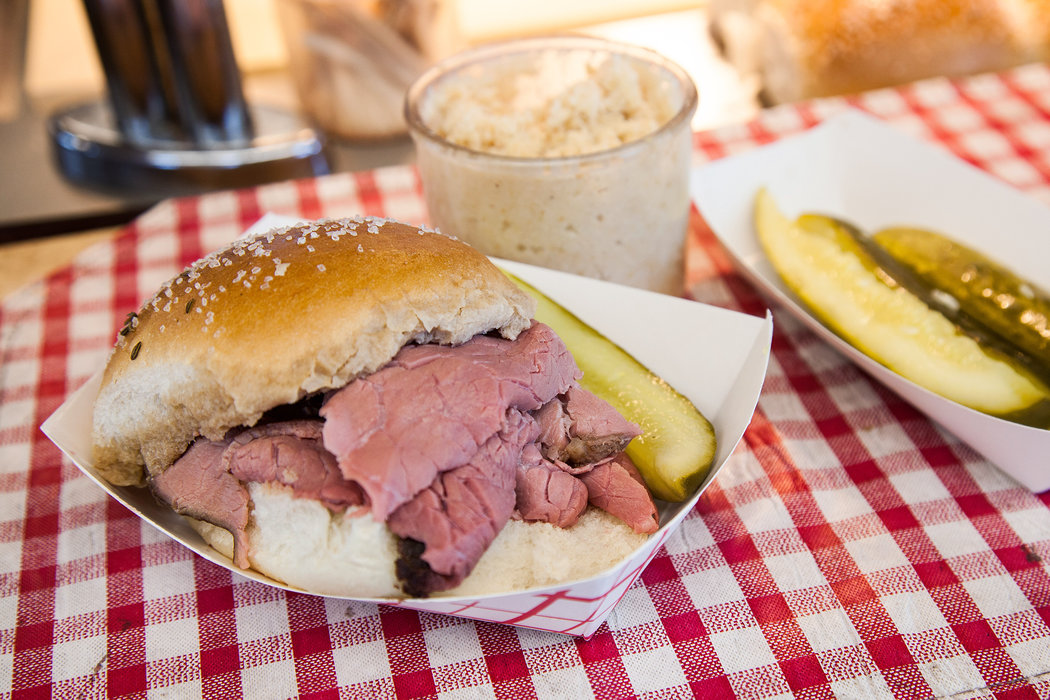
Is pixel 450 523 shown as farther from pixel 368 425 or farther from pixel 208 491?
pixel 208 491

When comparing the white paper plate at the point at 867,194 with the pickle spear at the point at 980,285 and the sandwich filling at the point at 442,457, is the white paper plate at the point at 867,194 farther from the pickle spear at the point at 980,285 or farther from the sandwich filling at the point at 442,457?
the sandwich filling at the point at 442,457

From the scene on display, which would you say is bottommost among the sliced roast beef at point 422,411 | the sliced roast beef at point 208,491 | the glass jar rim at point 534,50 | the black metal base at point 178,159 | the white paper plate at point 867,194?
the black metal base at point 178,159

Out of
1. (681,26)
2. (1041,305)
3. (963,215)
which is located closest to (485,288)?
(1041,305)

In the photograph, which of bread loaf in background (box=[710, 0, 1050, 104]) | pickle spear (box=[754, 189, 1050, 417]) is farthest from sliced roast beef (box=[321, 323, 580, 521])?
bread loaf in background (box=[710, 0, 1050, 104])

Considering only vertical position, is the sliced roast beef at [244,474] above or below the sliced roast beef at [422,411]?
below

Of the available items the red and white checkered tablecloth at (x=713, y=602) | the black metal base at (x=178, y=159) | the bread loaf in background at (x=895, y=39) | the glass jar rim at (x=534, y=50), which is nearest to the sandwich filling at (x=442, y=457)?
the red and white checkered tablecloth at (x=713, y=602)

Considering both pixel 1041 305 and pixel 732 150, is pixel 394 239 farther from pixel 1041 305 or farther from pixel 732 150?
pixel 732 150

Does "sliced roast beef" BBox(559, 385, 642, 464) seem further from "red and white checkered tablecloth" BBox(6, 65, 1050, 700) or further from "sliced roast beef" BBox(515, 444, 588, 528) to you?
"red and white checkered tablecloth" BBox(6, 65, 1050, 700)
